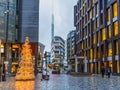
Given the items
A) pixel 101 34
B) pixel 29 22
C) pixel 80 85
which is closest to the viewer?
pixel 80 85

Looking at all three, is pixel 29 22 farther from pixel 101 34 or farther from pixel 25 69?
pixel 25 69

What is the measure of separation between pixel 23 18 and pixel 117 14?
25.5m

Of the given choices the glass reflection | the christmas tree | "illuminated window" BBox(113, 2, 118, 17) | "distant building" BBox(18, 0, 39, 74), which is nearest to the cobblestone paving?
the glass reflection

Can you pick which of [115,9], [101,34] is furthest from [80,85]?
[101,34]

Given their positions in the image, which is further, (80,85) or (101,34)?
(101,34)

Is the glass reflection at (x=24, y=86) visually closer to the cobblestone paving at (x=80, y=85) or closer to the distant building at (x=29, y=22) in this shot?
the cobblestone paving at (x=80, y=85)

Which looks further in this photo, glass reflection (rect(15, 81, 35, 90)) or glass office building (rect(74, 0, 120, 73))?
glass office building (rect(74, 0, 120, 73))

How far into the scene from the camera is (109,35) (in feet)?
232

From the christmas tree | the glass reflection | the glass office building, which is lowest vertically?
the glass reflection

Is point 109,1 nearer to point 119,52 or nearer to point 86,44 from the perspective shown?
point 119,52

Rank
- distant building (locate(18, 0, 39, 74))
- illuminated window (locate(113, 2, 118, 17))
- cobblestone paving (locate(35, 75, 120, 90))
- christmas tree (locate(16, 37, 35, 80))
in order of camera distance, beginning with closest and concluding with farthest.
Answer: cobblestone paving (locate(35, 75, 120, 90)) < christmas tree (locate(16, 37, 35, 80)) < illuminated window (locate(113, 2, 118, 17)) < distant building (locate(18, 0, 39, 74))

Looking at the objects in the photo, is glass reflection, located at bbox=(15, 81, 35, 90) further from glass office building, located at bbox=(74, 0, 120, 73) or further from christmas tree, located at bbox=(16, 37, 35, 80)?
glass office building, located at bbox=(74, 0, 120, 73)

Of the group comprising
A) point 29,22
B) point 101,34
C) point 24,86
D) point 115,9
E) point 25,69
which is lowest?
point 24,86

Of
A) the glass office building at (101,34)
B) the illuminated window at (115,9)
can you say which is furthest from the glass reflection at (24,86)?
the illuminated window at (115,9)
